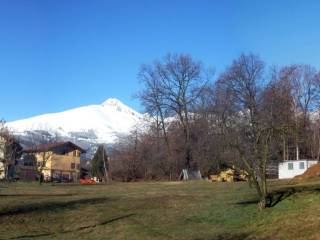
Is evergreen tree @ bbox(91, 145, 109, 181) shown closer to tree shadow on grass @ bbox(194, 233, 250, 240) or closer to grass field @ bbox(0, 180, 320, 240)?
grass field @ bbox(0, 180, 320, 240)

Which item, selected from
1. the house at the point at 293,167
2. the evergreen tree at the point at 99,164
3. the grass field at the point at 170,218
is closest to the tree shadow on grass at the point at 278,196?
the grass field at the point at 170,218

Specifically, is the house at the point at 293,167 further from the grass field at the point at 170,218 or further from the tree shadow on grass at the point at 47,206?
the tree shadow on grass at the point at 47,206

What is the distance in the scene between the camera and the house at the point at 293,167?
198ft

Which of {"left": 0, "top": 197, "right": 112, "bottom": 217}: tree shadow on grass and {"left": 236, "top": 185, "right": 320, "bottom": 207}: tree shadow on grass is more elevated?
{"left": 236, "top": 185, "right": 320, "bottom": 207}: tree shadow on grass

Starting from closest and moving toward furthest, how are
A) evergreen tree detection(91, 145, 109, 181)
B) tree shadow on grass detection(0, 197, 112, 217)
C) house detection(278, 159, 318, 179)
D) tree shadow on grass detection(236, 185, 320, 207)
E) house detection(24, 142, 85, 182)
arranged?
tree shadow on grass detection(236, 185, 320, 207), tree shadow on grass detection(0, 197, 112, 217), house detection(278, 159, 318, 179), evergreen tree detection(91, 145, 109, 181), house detection(24, 142, 85, 182)

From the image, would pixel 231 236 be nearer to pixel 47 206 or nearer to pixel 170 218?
pixel 170 218

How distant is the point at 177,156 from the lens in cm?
8569

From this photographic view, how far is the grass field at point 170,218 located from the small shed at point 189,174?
42439mm

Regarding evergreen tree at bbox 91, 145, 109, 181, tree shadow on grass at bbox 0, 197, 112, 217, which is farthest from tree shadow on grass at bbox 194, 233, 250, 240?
evergreen tree at bbox 91, 145, 109, 181

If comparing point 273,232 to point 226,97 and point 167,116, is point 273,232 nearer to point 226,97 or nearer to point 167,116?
point 226,97

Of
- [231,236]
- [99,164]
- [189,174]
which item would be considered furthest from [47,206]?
[99,164]

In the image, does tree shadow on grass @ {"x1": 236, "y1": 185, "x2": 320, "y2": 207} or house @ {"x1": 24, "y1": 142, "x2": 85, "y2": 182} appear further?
house @ {"x1": 24, "y1": 142, "x2": 85, "y2": 182}

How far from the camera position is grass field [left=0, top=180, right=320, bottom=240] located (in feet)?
71.2

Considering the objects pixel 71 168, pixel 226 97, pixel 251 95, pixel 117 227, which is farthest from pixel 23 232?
pixel 71 168
